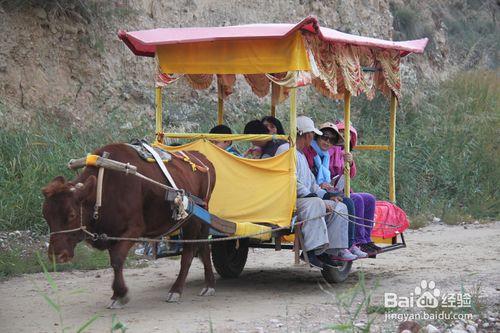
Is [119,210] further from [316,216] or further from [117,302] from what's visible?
[316,216]

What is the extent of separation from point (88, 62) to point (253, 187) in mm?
7214

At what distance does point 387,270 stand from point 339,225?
1953 millimetres

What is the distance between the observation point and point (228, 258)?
10.1 meters

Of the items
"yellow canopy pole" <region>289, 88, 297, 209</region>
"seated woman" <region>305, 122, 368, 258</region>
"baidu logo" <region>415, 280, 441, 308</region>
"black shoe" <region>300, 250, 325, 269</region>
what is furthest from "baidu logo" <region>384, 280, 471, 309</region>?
"yellow canopy pole" <region>289, 88, 297, 209</region>

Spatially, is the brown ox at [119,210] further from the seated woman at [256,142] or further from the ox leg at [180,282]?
the seated woman at [256,142]

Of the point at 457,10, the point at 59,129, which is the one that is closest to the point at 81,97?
the point at 59,129

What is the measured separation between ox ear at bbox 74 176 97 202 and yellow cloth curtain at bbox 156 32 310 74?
202 cm

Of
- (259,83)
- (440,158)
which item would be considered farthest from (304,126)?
(440,158)

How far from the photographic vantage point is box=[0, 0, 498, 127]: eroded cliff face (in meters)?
14.4

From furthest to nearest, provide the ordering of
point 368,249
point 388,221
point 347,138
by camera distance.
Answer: point 388,221
point 368,249
point 347,138

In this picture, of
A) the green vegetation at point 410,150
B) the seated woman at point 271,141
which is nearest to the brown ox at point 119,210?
the seated woman at point 271,141

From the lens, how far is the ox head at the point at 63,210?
7633 mm

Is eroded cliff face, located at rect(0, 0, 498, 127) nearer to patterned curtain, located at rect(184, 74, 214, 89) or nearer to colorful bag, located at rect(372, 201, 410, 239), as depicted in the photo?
patterned curtain, located at rect(184, 74, 214, 89)

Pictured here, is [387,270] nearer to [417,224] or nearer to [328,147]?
[328,147]
